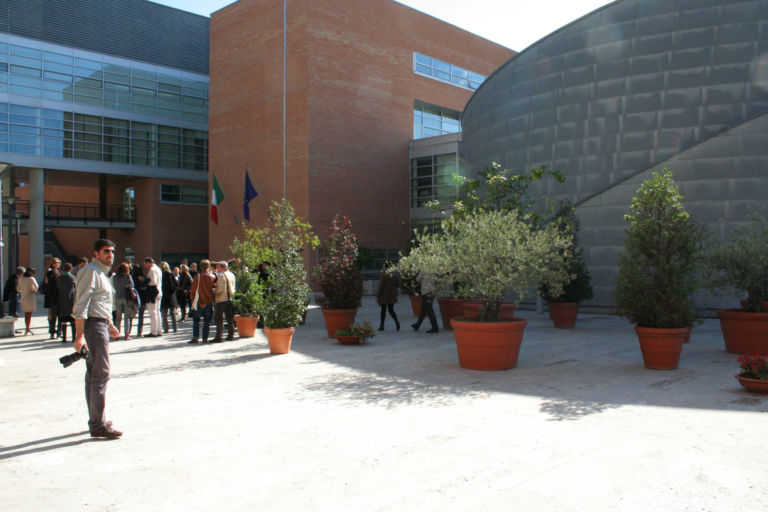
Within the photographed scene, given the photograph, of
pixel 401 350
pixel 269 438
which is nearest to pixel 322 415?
pixel 269 438

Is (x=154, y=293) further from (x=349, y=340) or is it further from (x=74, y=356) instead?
(x=74, y=356)

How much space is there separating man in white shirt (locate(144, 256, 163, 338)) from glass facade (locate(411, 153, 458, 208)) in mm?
21611

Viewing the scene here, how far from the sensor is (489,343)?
8.85 meters

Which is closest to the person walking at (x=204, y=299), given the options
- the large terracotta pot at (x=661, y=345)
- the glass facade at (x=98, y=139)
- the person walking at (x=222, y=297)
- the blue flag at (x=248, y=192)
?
the person walking at (x=222, y=297)

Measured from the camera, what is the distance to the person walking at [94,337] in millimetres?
5570

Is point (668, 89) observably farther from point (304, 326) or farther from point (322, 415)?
point (322, 415)

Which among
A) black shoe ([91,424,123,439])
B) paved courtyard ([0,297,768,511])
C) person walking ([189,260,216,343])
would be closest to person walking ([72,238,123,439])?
black shoe ([91,424,123,439])

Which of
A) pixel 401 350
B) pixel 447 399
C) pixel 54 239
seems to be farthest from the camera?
pixel 54 239

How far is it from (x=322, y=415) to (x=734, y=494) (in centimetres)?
385

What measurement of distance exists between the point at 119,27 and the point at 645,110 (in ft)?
111

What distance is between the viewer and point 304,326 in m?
15.9

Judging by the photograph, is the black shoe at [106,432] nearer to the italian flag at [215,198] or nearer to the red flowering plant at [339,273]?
the red flowering plant at [339,273]

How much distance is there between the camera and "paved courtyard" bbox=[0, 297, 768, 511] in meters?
4.16

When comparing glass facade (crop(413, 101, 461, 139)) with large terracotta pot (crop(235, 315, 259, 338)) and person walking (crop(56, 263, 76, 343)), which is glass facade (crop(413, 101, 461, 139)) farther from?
person walking (crop(56, 263, 76, 343))
